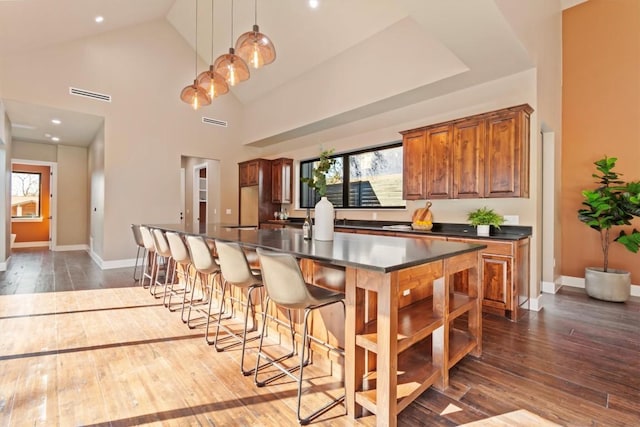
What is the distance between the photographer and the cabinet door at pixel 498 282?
3.26m

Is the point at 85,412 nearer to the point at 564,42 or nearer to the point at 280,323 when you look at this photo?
the point at 280,323

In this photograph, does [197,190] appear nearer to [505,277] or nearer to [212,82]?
[212,82]

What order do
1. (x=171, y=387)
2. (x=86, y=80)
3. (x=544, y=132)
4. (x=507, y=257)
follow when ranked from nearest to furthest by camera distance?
(x=171, y=387) → (x=507, y=257) → (x=544, y=132) → (x=86, y=80)

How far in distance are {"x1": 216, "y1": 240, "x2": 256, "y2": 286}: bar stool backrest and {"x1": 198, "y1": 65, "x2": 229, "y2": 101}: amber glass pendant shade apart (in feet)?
6.74

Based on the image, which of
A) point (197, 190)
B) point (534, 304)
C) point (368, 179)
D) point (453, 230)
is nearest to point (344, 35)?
point (368, 179)

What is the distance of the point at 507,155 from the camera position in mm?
3453

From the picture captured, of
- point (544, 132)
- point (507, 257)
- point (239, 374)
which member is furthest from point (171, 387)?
point (544, 132)

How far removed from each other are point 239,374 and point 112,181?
5464mm

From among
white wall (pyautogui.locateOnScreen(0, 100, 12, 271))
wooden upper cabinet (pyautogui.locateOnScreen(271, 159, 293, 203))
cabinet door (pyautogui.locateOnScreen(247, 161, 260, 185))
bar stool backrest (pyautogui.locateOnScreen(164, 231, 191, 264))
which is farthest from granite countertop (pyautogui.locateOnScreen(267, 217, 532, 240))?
white wall (pyautogui.locateOnScreen(0, 100, 12, 271))

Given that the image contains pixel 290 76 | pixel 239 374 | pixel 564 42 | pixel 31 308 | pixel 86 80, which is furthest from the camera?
pixel 290 76

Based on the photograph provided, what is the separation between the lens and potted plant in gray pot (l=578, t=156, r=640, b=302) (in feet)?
12.3

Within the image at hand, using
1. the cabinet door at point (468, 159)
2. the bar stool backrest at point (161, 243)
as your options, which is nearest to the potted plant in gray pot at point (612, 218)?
the cabinet door at point (468, 159)

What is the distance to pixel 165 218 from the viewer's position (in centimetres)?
661

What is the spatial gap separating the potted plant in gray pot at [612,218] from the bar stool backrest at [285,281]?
4177 millimetres
